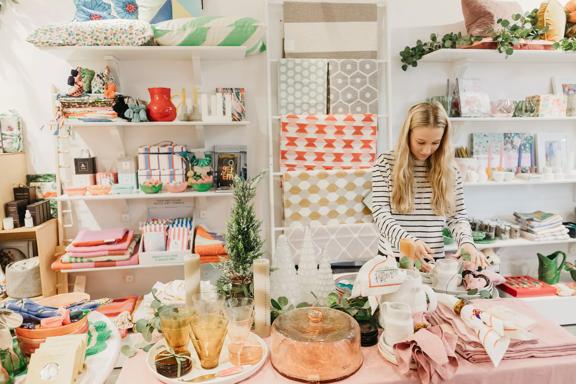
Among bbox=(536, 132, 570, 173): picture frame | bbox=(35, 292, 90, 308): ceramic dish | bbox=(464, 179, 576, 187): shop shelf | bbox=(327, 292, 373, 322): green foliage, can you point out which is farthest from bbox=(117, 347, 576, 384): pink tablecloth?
bbox=(536, 132, 570, 173): picture frame

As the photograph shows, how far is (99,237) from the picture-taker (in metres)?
2.87

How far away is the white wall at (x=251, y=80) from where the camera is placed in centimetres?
294

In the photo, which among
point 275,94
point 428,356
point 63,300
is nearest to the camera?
point 428,356

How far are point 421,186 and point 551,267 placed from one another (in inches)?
74.7

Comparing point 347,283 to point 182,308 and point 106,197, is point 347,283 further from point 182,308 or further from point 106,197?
point 106,197

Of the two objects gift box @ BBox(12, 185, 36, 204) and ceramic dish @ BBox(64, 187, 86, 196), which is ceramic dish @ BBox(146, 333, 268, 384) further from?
gift box @ BBox(12, 185, 36, 204)

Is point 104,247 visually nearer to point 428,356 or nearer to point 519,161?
point 428,356

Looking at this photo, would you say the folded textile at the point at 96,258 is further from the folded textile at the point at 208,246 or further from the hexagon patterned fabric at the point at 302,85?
the hexagon patterned fabric at the point at 302,85

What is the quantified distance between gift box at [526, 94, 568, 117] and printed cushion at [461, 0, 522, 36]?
643 millimetres

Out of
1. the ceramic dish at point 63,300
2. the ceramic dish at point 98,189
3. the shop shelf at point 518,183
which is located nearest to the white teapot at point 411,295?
the ceramic dish at point 63,300

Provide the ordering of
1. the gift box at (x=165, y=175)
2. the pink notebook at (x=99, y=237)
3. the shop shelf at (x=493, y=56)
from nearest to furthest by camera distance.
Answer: the pink notebook at (x=99, y=237)
the gift box at (x=165, y=175)
the shop shelf at (x=493, y=56)

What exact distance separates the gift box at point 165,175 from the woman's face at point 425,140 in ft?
5.08

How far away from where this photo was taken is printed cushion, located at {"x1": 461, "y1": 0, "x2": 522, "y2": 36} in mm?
2941

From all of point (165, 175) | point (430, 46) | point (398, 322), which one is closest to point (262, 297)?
point (398, 322)
